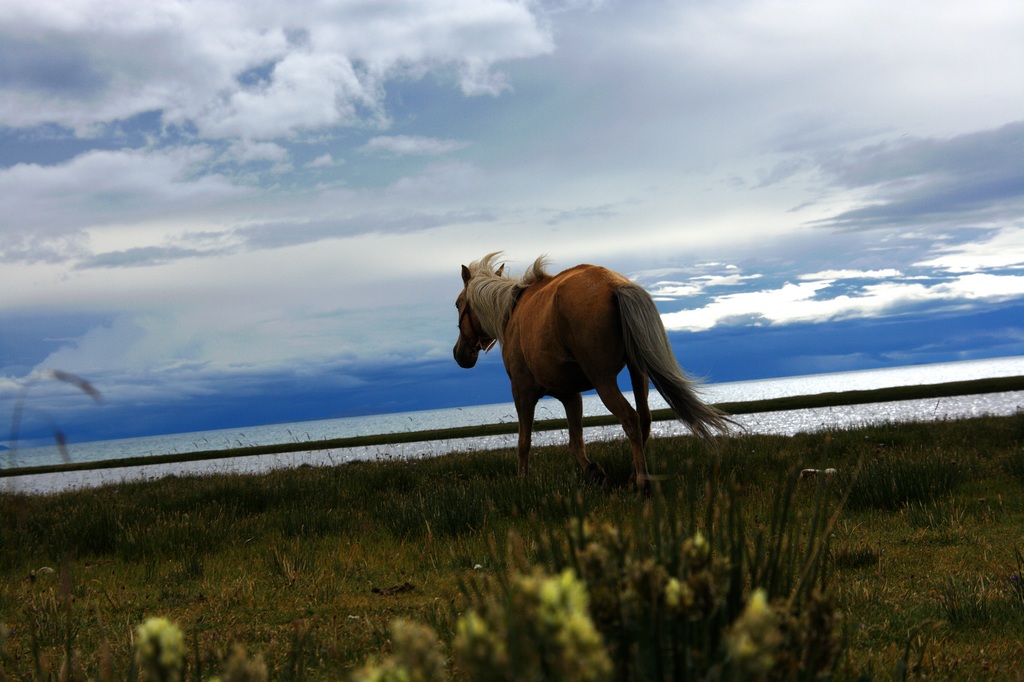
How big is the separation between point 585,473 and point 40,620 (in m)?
5.38

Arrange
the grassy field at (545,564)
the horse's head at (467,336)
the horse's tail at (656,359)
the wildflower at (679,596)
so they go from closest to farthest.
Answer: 1. the wildflower at (679,596)
2. the grassy field at (545,564)
3. the horse's tail at (656,359)
4. the horse's head at (467,336)

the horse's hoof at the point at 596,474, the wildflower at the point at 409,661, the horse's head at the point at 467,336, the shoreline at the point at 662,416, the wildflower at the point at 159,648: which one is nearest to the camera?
the wildflower at the point at 409,661

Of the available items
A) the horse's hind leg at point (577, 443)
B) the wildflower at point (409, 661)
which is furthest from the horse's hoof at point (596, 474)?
the wildflower at point (409, 661)

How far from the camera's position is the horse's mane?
9049mm

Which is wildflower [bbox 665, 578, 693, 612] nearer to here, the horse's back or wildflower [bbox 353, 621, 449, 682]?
wildflower [bbox 353, 621, 449, 682]

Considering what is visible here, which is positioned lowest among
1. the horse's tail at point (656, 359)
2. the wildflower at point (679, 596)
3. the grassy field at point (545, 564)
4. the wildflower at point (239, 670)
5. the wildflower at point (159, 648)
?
the grassy field at point (545, 564)

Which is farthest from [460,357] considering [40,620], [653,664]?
[653,664]

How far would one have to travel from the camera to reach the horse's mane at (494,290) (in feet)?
29.7

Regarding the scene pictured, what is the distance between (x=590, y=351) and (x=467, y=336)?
3676 millimetres

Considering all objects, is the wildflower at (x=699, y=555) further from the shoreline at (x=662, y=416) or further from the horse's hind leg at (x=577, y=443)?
the shoreline at (x=662, y=416)

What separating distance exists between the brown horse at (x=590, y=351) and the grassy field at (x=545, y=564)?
0.66 metres

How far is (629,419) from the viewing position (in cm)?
698

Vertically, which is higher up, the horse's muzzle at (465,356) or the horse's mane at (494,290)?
the horse's mane at (494,290)

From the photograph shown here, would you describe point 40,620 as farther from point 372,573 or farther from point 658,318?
point 658,318
